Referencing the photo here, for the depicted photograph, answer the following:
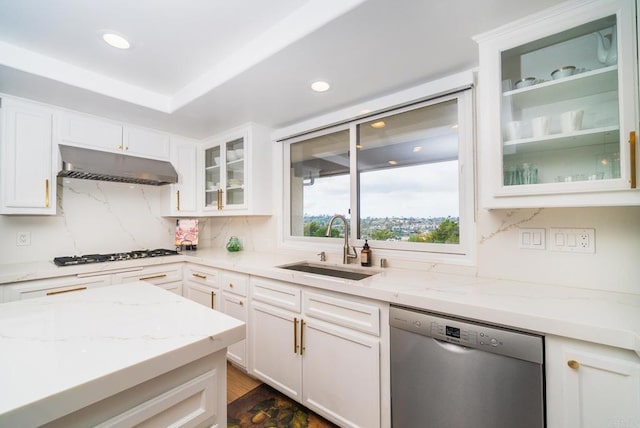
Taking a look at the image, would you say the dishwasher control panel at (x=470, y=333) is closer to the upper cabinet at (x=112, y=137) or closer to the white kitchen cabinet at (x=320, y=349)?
the white kitchen cabinet at (x=320, y=349)

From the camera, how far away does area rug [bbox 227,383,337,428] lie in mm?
1714

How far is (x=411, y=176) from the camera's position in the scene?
2066 millimetres

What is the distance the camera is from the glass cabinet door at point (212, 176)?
118 inches

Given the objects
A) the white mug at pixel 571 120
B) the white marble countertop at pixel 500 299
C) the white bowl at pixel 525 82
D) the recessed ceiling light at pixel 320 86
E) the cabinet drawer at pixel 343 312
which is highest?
the recessed ceiling light at pixel 320 86

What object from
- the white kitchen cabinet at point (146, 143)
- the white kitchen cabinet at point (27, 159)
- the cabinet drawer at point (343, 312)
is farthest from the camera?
the white kitchen cabinet at point (146, 143)

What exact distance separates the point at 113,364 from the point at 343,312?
1.13 metres

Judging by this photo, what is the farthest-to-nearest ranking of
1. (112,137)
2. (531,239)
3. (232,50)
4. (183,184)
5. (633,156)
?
(183,184) → (112,137) → (232,50) → (531,239) → (633,156)

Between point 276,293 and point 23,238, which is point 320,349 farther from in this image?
point 23,238

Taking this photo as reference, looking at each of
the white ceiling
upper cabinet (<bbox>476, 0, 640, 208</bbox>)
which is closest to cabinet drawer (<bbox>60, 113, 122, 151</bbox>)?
the white ceiling

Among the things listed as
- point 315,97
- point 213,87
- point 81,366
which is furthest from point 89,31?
point 81,366

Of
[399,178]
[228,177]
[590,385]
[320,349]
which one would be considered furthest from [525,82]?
[228,177]

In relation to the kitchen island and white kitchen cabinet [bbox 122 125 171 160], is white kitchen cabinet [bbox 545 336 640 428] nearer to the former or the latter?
the kitchen island

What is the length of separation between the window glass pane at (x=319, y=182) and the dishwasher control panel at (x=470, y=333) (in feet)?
3.86

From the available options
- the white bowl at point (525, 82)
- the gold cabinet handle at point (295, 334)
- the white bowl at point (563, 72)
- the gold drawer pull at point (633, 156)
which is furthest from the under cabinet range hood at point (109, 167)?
the gold drawer pull at point (633, 156)
